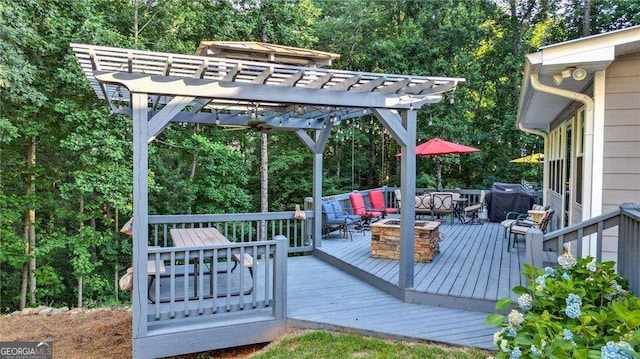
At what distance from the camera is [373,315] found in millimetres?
4258

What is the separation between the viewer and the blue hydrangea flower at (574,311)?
2.06 m

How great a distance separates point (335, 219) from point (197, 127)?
291 inches

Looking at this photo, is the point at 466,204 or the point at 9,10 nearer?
the point at 9,10

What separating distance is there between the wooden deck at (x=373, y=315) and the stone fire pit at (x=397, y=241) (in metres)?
0.87

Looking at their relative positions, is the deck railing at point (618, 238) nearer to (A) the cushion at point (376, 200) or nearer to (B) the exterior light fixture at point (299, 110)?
(B) the exterior light fixture at point (299, 110)

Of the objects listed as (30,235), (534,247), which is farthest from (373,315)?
(30,235)

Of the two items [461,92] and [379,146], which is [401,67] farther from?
[379,146]

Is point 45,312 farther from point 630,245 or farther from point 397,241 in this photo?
point 630,245

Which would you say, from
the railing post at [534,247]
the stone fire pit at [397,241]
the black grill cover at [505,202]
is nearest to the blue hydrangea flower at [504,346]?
the railing post at [534,247]

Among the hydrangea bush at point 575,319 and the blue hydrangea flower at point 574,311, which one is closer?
the hydrangea bush at point 575,319

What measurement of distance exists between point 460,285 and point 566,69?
2572 millimetres

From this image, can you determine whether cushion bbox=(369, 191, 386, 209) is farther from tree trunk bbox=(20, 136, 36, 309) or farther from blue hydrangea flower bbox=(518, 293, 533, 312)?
tree trunk bbox=(20, 136, 36, 309)

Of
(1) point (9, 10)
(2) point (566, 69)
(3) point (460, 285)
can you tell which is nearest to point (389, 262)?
(3) point (460, 285)

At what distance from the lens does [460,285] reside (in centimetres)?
476
